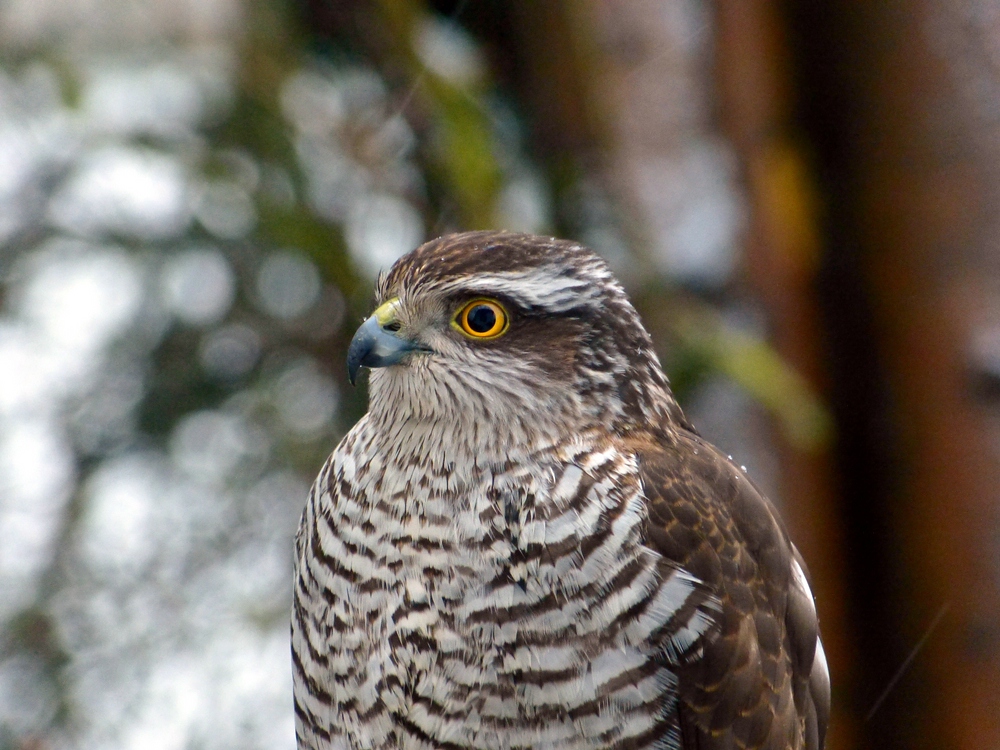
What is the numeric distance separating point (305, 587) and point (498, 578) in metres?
0.50

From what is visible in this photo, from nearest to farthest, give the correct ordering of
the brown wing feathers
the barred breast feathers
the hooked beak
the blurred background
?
the barred breast feathers → the brown wing feathers → the hooked beak → the blurred background

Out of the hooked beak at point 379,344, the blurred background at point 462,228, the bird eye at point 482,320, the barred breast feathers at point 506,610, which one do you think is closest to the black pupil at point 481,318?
the bird eye at point 482,320

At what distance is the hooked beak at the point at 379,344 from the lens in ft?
7.89

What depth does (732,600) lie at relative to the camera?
2361 millimetres

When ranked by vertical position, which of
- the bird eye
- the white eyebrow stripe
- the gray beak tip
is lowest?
the gray beak tip

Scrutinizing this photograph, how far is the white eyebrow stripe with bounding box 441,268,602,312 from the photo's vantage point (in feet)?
7.93

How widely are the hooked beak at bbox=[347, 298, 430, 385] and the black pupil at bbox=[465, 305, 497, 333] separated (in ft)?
0.39

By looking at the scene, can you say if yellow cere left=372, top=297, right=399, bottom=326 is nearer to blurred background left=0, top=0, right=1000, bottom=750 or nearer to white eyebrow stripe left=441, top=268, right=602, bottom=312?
white eyebrow stripe left=441, top=268, right=602, bottom=312

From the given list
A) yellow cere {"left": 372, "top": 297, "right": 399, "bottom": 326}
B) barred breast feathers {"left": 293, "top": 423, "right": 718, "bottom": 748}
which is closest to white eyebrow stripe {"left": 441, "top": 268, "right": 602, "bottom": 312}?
yellow cere {"left": 372, "top": 297, "right": 399, "bottom": 326}

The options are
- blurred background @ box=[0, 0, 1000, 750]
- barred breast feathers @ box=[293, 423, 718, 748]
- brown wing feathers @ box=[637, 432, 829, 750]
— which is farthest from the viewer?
blurred background @ box=[0, 0, 1000, 750]

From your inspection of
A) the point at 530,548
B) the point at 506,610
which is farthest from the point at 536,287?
the point at 506,610

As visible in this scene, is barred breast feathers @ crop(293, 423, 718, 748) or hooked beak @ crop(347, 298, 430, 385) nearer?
barred breast feathers @ crop(293, 423, 718, 748)

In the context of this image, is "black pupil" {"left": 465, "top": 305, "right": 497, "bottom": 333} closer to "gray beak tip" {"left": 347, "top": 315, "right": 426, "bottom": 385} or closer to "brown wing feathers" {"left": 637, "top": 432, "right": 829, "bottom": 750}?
"gray beak tip" {"left": 347, "top": 315, "right": 426, "bottom": 385}

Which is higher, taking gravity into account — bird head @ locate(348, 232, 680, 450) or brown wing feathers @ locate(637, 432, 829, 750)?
bird head @ locate(348, 232, 680, 450)
